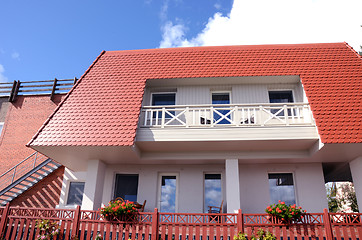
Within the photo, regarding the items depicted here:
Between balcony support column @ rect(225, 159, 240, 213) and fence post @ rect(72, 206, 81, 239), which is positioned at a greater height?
balcony support column @ rect(225, 159, 240, 213)

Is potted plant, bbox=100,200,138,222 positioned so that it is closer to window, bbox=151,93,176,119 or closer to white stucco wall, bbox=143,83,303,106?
white stucco wall, bbox=143,83,303,106

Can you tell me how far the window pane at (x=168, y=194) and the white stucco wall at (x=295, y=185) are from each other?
9.14 ft

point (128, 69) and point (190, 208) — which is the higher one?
point (128, 69)

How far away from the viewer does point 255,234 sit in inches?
281

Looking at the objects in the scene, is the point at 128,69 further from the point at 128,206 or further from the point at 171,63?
the point at 128,206

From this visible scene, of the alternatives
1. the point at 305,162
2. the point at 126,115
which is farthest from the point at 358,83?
the point at 126,115

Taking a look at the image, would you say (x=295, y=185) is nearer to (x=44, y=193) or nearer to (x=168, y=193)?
(x=168, y=193)

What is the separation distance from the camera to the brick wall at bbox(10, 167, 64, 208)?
14.2 m

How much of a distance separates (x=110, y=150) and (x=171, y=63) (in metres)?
4.69

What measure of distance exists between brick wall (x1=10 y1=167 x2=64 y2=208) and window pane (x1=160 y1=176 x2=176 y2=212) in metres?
6.08

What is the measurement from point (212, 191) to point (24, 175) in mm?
9279

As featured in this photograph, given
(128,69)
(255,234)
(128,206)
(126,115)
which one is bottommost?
(255,234)

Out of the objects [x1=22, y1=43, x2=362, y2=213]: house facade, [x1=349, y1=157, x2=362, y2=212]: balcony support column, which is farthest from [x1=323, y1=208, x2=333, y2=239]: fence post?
[x1=349, y1=157, x2=362, y2=212]: balcony support column

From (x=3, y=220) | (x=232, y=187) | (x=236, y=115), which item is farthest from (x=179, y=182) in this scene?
(x=3, y=220)
